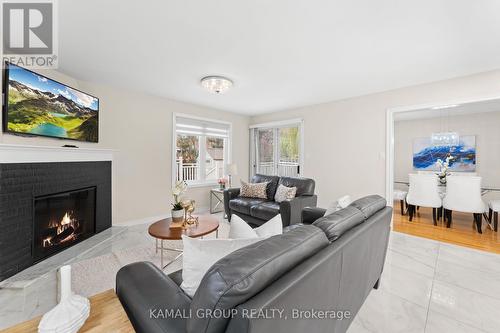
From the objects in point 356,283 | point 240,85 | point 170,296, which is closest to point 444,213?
point 356,283

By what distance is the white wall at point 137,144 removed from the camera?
3.53m

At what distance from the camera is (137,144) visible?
387cm

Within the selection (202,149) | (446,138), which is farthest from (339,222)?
(446,138)

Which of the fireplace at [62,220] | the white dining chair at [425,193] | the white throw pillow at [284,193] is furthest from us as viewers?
the white dining chair at [425,193]

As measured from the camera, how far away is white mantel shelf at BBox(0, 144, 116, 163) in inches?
81.7

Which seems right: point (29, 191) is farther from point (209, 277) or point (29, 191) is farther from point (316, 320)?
point (316, 320)

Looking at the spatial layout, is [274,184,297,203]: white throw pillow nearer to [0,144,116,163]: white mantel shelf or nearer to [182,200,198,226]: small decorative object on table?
[182,200,198,226]: small decorative object on table

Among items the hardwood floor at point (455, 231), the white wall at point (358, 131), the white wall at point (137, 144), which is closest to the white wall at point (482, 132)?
the hardwood floor at point (455, 231)

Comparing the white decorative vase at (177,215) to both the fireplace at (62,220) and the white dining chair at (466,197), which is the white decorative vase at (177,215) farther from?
the white dining chair at (466,197)

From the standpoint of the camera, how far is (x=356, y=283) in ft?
4.55

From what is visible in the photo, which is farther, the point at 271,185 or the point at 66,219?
the point at 271,185

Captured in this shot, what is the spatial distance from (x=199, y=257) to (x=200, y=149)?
13.6 feet

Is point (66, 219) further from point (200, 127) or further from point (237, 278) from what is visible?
point (237, 278)

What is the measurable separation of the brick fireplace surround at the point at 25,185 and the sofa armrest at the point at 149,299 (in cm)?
183
